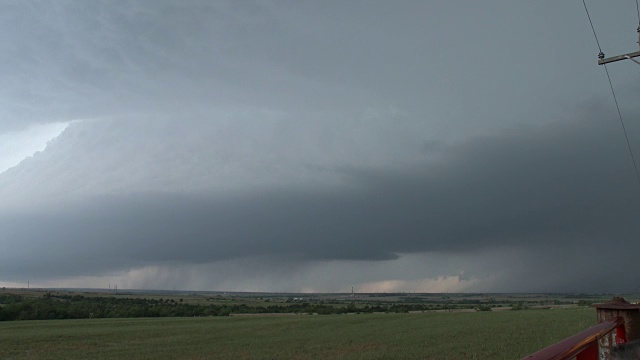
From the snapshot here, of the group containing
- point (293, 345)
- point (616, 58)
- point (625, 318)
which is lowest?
point (293, 345)

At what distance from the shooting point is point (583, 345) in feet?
13.5

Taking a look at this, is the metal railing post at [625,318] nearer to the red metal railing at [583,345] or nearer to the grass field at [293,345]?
the red metal railing at [583,345]

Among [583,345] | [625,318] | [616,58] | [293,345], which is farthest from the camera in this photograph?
[293,345]

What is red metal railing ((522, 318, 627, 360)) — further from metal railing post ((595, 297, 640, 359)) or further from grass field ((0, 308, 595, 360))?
grass field ((0, 308, 595, 360))

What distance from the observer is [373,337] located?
152 feet

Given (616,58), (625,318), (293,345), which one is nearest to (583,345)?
(625,318)

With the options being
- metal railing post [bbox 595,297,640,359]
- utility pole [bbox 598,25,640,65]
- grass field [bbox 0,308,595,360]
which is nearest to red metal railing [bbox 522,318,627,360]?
metal railing post [bbox 595,297,640,359]

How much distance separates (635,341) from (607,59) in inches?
475

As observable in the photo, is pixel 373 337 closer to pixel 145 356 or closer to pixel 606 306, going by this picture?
pixel 145 356

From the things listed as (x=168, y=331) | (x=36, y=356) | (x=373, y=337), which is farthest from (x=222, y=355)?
(x=168, y=331)

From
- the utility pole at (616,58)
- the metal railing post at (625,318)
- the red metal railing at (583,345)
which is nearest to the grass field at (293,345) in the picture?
the utility pole at (616,58)

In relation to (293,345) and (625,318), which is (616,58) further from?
(293,345)

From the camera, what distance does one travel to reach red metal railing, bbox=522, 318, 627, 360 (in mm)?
3545

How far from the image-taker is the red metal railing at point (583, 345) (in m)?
3.55
